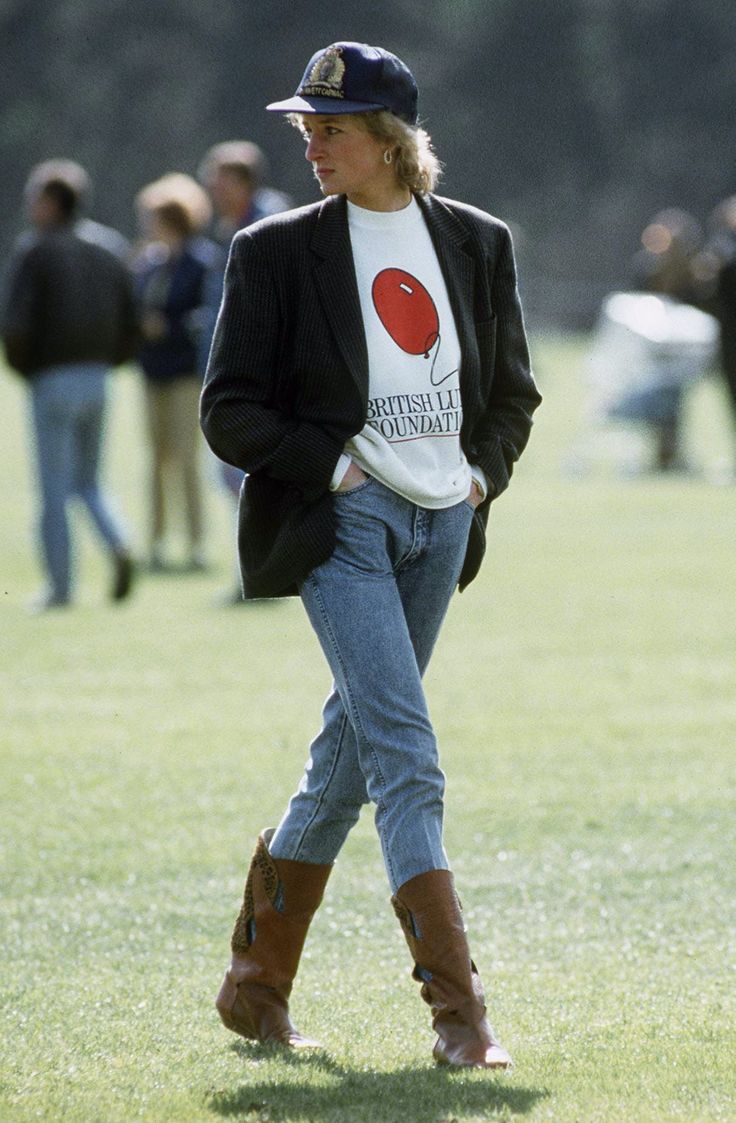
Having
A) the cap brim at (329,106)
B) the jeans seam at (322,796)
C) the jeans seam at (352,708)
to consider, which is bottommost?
the jeans seam at (322,796)

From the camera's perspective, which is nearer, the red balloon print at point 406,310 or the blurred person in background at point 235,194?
the red balloon print at point 406,310

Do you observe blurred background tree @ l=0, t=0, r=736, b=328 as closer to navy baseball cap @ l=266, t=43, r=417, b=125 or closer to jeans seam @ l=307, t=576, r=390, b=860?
navy baseball cap @ l=266, t=43, r=417, b=125

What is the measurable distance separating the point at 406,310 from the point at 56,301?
7.44 metres

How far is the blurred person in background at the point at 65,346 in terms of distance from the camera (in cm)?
1131

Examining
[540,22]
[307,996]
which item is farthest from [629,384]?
[540,22]

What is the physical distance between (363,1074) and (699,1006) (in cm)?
88

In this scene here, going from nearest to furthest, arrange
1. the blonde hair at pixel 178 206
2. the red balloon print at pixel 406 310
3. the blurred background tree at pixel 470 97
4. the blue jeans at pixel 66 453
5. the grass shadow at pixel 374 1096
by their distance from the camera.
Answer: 1. the grass shadow at pixel 374 1096
2. the red balloon print at pixel 406 310
3. the blue jeans at pixel 66 453
4. the blonde hair at pixel 178 206
5. the blurred background tree at pixel 470 97

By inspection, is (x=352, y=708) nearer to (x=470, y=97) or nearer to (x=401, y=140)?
(x=401, y=140)

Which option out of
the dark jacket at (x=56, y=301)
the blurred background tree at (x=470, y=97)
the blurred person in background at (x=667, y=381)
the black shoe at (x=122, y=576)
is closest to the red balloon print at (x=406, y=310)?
the dark jacket at (x=56, y=301)

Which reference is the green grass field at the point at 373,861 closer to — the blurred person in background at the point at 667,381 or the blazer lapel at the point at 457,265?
the blazer lapel at the point at 457,265

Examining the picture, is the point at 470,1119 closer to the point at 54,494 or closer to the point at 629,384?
the point at 54,494

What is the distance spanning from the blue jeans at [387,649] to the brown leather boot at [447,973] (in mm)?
45

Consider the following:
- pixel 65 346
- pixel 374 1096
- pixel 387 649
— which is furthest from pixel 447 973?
pixel 65 346

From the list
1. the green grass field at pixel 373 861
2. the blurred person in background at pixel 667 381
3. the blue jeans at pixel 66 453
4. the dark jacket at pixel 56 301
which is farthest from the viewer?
the blurred person in background at pixel 667 381
